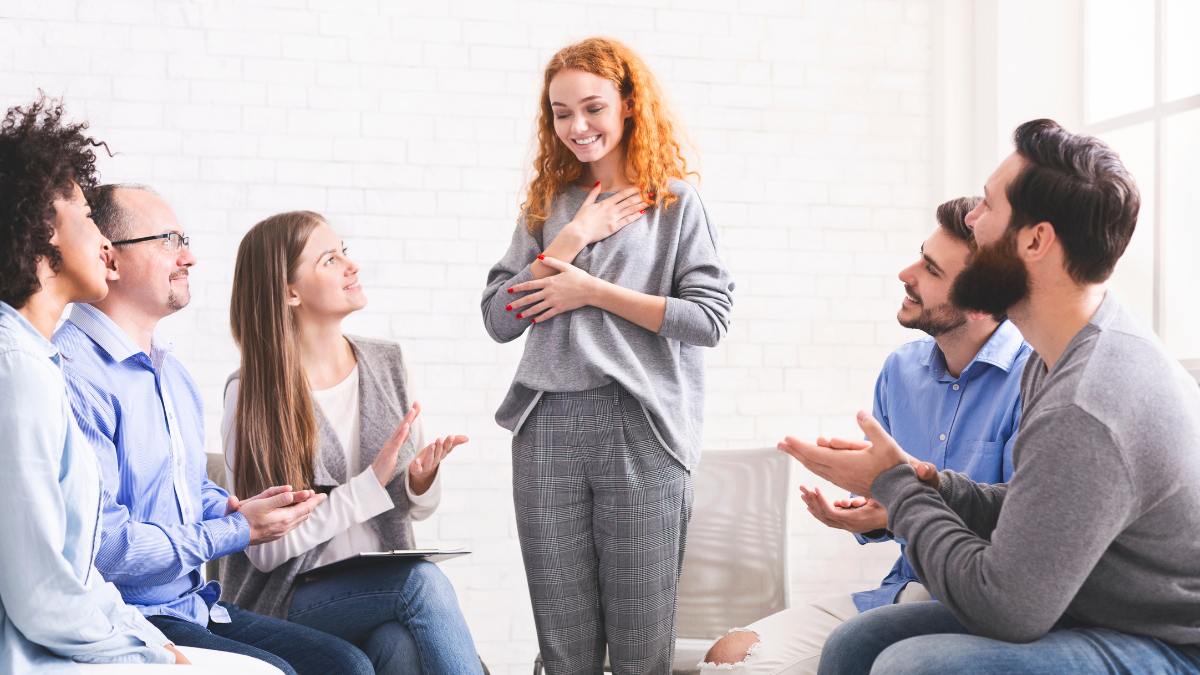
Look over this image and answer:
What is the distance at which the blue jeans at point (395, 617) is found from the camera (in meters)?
2.27

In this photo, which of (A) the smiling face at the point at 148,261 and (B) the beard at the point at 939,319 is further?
(B) the beard at the point at 939,319

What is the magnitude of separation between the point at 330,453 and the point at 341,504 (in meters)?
0.14

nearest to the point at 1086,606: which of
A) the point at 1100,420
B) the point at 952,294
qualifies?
the point at 1100,420

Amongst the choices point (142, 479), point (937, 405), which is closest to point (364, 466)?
point (142, 479)

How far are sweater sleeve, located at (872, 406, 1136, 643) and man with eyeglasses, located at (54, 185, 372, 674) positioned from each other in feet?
3.73

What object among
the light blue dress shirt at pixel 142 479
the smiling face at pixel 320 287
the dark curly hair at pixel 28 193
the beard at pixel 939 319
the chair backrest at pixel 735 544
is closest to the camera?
the dark curly hair at pixel 28 193

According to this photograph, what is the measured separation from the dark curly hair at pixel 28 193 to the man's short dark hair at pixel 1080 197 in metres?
1.40

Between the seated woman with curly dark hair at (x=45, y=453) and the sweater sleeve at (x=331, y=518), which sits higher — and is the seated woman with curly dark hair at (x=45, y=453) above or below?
above

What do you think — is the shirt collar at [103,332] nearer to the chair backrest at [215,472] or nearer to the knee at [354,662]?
the knee at [354,662]

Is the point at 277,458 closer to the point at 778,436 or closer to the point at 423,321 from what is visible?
the point at 423,321

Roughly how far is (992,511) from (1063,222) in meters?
0.52

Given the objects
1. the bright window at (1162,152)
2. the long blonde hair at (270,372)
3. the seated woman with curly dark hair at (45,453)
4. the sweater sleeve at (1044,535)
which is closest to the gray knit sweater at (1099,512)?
the sweater sleeve at (1044,535)

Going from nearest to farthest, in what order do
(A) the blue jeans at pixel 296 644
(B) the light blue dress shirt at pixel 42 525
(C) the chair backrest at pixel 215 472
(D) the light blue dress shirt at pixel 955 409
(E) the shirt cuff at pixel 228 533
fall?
(B) the light blue dress shirt at pixel 42 525, (E) the shirt cuff at pixel 228 533, (A) the blue jeans at pixel 296 644, (D) the light blue dress shirt at pixel 955 409, (C) the chair backrest at pixel 215 472

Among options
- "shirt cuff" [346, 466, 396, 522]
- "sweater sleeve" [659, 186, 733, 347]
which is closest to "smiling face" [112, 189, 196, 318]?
"shirt cuff" [346, 466, 396, 522]
